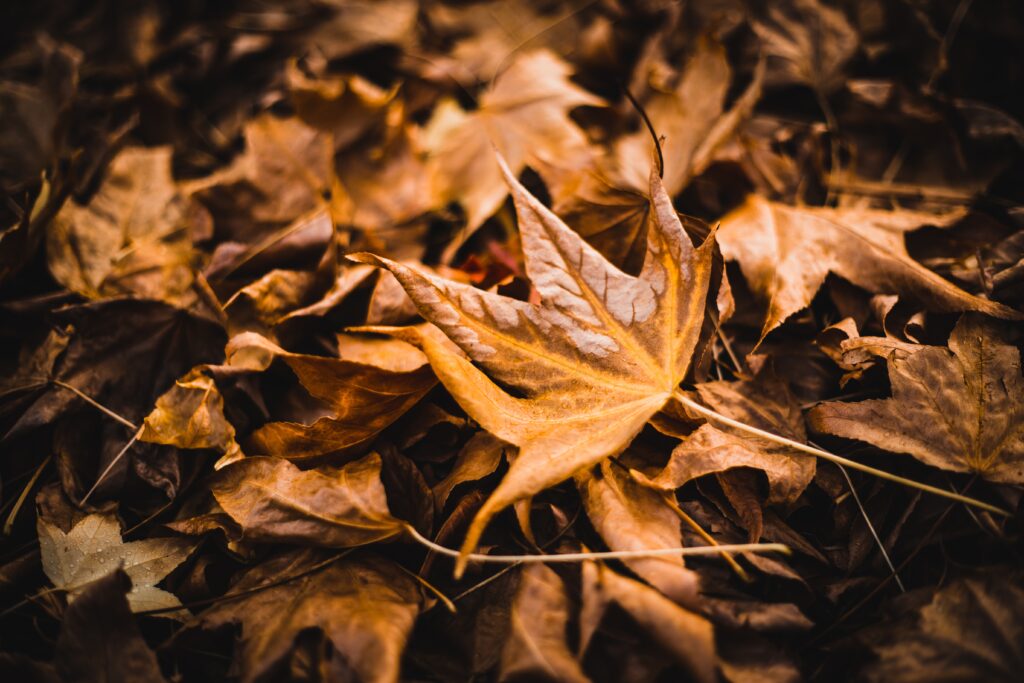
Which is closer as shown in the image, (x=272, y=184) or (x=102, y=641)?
(x=102, y=641)

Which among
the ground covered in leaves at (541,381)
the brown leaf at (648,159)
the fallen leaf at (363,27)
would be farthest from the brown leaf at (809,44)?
the fallen leaf at (363,27)

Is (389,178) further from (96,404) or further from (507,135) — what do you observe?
(96,404)

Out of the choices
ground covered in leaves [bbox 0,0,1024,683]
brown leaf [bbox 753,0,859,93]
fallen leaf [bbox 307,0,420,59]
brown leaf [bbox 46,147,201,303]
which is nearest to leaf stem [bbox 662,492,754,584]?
ground covered in leaves [bbox 0,0,1024,683]

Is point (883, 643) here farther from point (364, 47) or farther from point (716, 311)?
point (364, 47)

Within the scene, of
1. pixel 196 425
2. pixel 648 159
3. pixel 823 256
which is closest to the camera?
pixel 196 425

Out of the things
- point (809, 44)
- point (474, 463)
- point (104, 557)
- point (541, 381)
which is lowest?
point (104, 557)

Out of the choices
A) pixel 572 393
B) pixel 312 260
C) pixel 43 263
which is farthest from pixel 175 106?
pixel 572 393

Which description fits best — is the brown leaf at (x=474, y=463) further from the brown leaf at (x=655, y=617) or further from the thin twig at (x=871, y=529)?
the thin twig at (x=871, y=529)

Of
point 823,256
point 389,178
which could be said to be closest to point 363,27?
point 389,178
